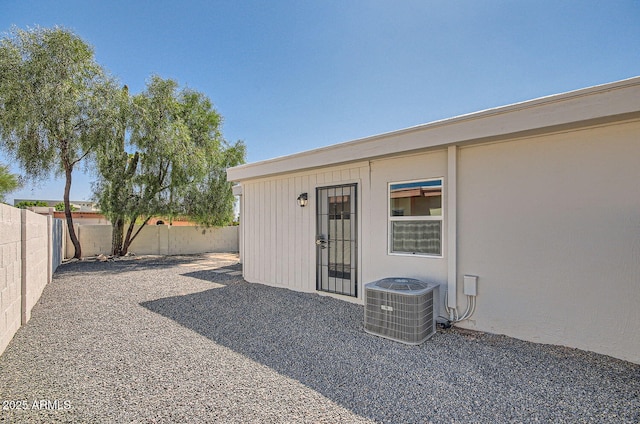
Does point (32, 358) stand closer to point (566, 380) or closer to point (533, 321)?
point (566, 380)

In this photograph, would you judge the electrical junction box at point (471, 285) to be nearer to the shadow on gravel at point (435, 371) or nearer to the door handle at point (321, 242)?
the shadow on gravel at point (435, 371)

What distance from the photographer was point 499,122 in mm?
3641

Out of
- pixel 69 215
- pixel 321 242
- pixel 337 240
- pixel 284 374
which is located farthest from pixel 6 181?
pixel 284 374

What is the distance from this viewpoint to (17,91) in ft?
30.1

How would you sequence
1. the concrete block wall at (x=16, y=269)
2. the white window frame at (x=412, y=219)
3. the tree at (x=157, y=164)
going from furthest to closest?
the tree at (x=157, y=164) → the white window frame at (x=412, y=219) → the concrete block wall at (x=16, y=269)

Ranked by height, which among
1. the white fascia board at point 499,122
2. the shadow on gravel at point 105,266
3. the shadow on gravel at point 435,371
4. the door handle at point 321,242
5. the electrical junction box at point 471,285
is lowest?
the shadow on gravel at point 105,266

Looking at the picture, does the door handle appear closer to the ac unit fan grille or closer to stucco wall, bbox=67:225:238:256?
the ac unit fan grille

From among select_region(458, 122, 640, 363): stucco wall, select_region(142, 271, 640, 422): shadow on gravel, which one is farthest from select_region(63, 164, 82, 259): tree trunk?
select_region(458, 122, 640, 363): stucco wall

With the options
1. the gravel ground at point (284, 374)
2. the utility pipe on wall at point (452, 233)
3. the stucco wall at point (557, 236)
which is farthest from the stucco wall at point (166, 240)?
the stucco wall at point (557, 236)

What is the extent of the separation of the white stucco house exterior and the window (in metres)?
0.02

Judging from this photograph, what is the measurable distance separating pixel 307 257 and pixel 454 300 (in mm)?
2897

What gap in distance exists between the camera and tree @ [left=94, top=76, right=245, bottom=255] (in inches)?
448

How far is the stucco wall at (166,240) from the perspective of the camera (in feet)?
41.7

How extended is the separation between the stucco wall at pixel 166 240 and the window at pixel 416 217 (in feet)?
40.6
